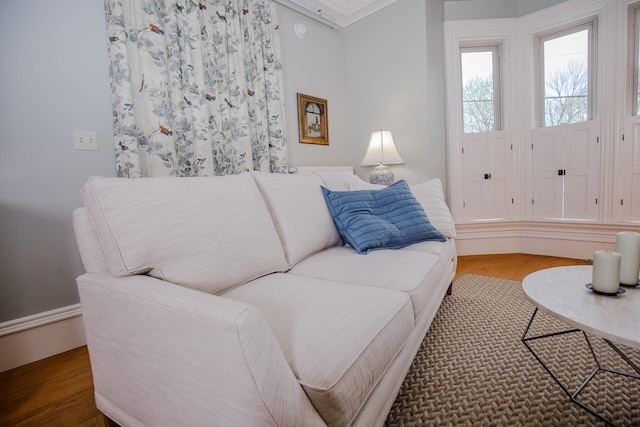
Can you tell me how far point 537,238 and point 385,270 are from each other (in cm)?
263

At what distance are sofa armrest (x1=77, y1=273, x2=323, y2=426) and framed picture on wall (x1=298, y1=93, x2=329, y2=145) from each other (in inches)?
91.5

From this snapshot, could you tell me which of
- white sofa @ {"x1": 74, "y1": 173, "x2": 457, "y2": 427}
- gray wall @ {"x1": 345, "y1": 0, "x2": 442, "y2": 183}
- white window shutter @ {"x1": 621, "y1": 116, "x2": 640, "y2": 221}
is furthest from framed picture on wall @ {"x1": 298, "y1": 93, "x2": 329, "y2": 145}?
white window shutter @ {"x1": 621, "y1": 116, "x2": 640, "y2": 221}

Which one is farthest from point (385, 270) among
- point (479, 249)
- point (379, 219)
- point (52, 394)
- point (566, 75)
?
point (566, 75)

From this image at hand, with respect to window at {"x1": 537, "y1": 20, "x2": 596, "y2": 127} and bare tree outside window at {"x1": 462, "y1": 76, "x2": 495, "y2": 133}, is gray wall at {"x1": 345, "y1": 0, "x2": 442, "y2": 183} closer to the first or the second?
bare tree outside window at {"x1": 462, "y1": 76, "x2": 495, "y2": 133}

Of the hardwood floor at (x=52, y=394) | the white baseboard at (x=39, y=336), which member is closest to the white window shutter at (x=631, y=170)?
the hardwood floor at (x=52, y=394)

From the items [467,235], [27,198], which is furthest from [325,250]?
[467,235]

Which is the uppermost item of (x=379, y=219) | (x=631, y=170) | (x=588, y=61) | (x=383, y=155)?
(x=588, y=61)

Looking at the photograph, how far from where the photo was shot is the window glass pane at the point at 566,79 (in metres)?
2.77

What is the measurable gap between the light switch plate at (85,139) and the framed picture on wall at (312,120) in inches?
65.3

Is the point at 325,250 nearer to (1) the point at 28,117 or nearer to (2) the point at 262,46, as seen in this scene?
(1) the point at 28,117

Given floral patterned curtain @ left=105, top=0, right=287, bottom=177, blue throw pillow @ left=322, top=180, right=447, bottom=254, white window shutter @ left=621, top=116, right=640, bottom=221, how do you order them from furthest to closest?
white window shutter @ left=621, top=116, right=640, bottom=221 < floral patterned curtain @ left=105, top=0, right=287, bottom=177 < blue throw pillow @ left=322, top=180, right=447, bottom=254

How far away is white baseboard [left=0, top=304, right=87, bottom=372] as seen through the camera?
1393 mm

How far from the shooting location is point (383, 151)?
2.87m

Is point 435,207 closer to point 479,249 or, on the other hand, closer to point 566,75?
point 479,249
